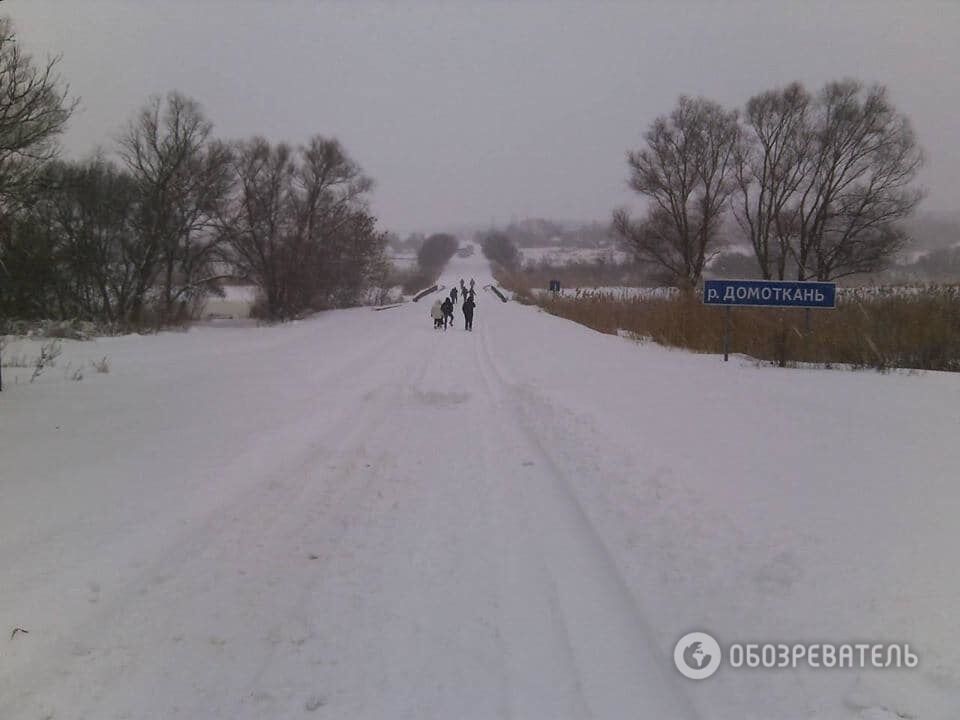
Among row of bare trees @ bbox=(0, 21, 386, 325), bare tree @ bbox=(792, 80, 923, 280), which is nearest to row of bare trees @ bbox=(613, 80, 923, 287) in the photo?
bare tree @ bbox=(792, 80, 923, 280)

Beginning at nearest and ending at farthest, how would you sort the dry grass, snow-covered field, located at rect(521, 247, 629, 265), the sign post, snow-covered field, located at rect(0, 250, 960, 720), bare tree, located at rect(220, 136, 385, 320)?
1. snow-covered field, located at rect(0, 250, 960, 720)
2. the dry grass
3. the sign post
4. bare tree, located at rect(220, 136, 385, 320)
5. snow-covered field, located at rect(521, 247, 629, 265)

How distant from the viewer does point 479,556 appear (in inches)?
172

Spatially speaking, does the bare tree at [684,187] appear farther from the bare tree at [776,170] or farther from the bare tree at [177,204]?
the bare tree at [177,204]

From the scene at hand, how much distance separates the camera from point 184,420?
841cm

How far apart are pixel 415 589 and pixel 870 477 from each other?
3.82 meters

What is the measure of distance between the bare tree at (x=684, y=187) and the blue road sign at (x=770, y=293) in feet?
108

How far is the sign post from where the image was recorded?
A: 1164cm

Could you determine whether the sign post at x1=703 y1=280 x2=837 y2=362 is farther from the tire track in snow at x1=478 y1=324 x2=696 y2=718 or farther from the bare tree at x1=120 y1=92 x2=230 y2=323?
the bare tree at x1=120 y1=92 x2=230 y2=323

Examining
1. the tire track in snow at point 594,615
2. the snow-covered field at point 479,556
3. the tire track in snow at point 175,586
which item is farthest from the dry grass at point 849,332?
the tire track in snow at point 175,586

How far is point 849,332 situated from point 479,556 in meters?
11.0

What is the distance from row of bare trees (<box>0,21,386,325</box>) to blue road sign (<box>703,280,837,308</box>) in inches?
994

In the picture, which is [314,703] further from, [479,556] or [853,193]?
[853,193]

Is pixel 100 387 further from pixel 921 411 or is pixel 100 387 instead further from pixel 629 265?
pixel 629 265

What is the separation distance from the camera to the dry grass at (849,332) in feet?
36.5
